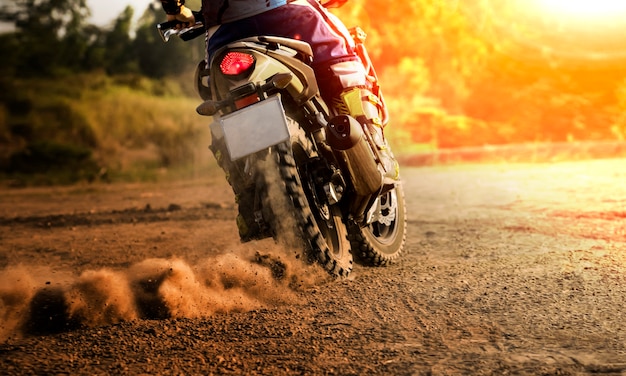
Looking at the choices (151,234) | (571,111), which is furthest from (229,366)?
(571,111)

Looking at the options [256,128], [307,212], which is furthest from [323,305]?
[256,128]

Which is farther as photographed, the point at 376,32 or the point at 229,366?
the point at 376,32

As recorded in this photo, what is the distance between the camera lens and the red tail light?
3486 millimetres

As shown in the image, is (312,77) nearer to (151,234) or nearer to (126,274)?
(126,274)

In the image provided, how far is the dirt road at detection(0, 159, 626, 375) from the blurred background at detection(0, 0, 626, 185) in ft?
25.2

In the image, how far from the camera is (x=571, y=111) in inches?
755

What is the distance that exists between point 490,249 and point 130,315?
2611mm

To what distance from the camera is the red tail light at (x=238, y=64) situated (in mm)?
3486

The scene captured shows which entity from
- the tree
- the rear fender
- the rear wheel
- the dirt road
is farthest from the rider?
the tree

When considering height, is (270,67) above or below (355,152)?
above

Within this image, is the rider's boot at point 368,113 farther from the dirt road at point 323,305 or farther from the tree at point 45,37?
the tree at point 45,37

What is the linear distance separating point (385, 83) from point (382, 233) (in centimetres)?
1645

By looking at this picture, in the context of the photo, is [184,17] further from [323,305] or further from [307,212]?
[323,305]

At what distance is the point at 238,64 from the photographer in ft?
11.5
